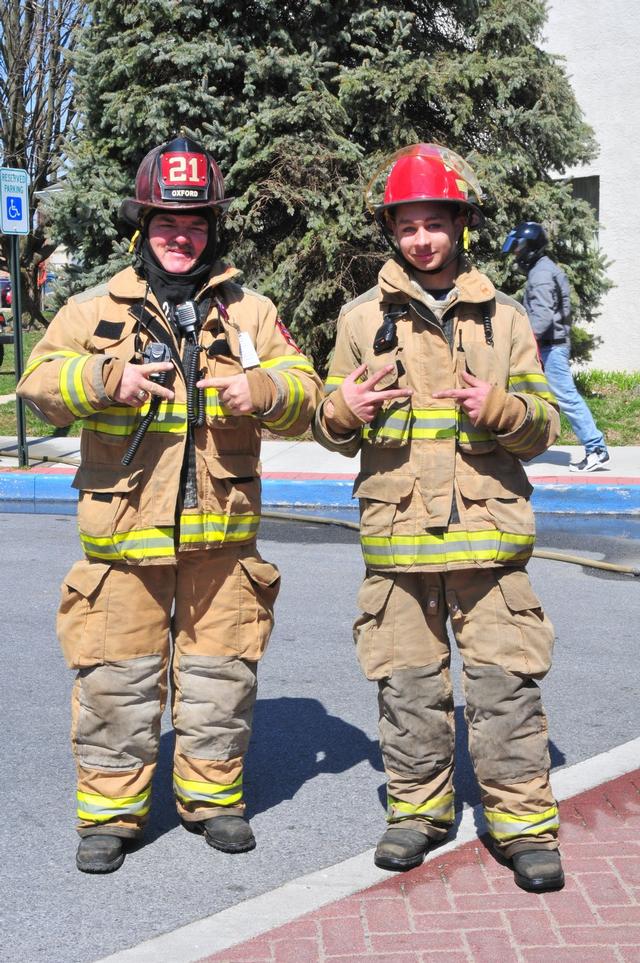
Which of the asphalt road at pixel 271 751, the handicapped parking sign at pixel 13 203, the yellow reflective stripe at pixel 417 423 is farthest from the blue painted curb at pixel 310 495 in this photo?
the yellow reflective stripe at pixel 417 423

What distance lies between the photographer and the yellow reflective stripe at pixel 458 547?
3.32 m

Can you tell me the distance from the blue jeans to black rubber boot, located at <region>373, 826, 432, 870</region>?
660cm

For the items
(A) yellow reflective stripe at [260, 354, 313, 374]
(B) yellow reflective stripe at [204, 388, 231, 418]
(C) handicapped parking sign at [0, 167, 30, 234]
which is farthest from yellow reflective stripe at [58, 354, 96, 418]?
(C) handicapped parking sign at [0, 167, 30, 234]

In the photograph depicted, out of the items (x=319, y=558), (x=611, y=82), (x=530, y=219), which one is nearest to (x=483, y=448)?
(x=319, y=558)

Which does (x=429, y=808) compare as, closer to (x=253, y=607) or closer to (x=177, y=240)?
(x=253, y=607)

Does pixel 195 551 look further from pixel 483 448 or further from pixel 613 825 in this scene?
pixel 613 825

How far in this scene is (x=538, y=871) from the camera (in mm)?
3188

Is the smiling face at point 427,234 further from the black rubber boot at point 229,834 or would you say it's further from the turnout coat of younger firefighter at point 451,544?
the black rubber boot at point 229,834

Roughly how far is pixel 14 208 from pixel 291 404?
7.69 meters

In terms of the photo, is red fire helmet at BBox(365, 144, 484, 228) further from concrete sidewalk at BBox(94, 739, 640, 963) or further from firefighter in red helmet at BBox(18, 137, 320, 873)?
concrete sidewalk at BBox(94, 739, 640, 963)

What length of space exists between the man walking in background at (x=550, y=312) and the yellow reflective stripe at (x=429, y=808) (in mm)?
6320

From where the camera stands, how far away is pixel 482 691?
11.0 feet

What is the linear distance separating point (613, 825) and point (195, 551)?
5.04ft

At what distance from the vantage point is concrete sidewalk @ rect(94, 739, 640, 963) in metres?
2.87
